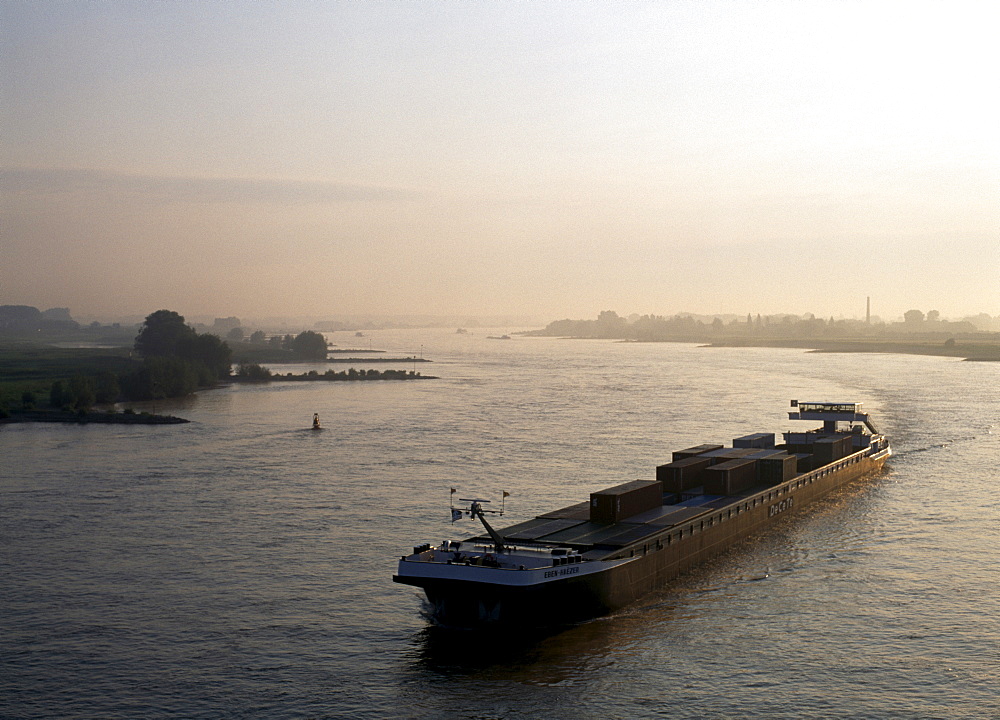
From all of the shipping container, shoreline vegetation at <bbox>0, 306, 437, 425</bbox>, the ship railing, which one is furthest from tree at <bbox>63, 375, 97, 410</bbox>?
the ship railing

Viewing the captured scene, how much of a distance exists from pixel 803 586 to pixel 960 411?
207 feet

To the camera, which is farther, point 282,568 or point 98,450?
point 98,450

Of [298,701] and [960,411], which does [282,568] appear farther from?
[960,411]

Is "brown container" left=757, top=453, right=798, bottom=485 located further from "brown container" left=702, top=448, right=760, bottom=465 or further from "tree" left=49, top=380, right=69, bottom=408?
"tree" left=49, top=380, right=69, bottom=408

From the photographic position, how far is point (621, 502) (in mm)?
33562

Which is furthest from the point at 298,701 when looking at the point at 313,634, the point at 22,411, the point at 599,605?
the point at 22,411

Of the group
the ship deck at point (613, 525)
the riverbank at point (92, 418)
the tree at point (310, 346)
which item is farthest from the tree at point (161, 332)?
the ship deck at point (613, 525)

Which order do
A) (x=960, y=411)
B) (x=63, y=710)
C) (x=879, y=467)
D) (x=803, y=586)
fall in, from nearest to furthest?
(x=63, y=710), (x=803, y=586), (x=879, y=467), (x=960, y=411)

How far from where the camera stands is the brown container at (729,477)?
40.2 meters

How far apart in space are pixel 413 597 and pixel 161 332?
135 m

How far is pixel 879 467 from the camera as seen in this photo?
186 feet

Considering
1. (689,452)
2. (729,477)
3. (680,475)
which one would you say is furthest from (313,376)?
(729,477)

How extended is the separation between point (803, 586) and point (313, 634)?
54.2 feet

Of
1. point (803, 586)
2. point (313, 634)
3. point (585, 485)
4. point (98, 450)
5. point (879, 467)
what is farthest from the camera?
point (98, 450)
